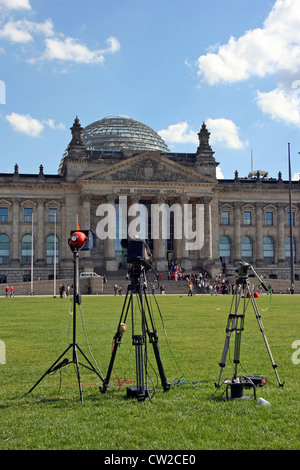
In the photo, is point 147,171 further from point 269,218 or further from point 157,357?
point 157,357

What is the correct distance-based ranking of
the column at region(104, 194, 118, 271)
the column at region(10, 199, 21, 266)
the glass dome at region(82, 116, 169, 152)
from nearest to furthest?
1. the column at region(104, 194, 118, 271)
2. the column at region(10, 199, 21, 266)
3. the glass dome at region(82, 116, 169, 152)

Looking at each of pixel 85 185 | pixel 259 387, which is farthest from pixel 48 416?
pixel 85 185

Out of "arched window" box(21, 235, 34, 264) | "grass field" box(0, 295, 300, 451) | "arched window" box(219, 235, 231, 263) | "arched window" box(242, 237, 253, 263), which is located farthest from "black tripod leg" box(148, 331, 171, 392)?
"arched window" box(242, 237, 253, 263)

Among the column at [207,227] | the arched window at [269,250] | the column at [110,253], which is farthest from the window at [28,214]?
the arched window at [269,250]

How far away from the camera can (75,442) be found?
7477 millimetres

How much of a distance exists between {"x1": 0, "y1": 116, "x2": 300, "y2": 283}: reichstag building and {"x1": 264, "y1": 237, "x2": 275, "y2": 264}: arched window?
0.15 meters

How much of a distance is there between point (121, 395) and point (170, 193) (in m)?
66.6

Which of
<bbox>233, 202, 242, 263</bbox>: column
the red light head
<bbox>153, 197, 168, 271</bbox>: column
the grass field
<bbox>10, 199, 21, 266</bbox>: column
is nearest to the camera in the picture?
the grass field

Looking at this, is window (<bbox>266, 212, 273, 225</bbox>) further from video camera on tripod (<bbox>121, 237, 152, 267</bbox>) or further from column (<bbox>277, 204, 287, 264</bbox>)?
video camera on tripod (<bbox>121, 237, 152, 267</bbox>)

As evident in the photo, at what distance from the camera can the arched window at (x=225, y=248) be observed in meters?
83.1

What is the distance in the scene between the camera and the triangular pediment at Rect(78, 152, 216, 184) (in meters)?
74.8

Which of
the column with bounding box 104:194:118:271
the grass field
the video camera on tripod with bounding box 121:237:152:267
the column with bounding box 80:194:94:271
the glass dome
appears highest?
the glass dome

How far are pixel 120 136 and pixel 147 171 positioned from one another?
21.5 meters

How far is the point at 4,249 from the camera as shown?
77188 mm
